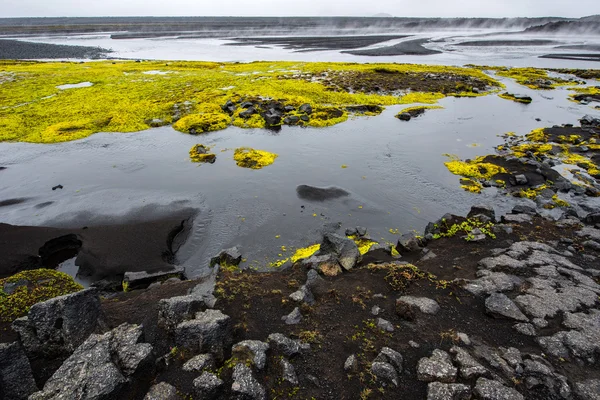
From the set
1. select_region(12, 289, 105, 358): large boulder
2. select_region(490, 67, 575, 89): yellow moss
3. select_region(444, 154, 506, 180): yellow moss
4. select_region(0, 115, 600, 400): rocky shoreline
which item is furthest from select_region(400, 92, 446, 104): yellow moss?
select_region(12, 289, 105, 358): large boulder

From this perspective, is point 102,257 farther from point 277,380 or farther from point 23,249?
point 277,380

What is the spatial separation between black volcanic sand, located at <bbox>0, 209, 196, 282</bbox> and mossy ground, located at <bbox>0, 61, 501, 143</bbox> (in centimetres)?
1662

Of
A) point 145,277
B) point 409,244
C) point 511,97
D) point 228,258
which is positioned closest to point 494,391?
point 409,244

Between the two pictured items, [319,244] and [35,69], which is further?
[35,69]

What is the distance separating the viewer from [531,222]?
15.6m

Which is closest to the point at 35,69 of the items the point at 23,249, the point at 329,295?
the point at 23,249

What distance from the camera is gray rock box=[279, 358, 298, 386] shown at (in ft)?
25.1

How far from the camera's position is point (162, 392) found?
23.4 feet

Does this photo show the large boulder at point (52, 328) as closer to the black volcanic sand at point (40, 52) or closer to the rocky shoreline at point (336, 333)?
the rocky shoreline at point (336, 333)

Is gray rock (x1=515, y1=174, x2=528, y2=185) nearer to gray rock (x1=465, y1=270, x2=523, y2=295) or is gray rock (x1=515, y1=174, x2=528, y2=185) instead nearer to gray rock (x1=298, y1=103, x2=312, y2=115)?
gray rock (x1=465, y1=270, x2=523, y2=295)

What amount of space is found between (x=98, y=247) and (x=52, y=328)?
286 inches

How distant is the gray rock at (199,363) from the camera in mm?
7742

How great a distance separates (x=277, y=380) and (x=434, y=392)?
360cm

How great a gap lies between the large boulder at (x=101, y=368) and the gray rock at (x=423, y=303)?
7515 millimetres
